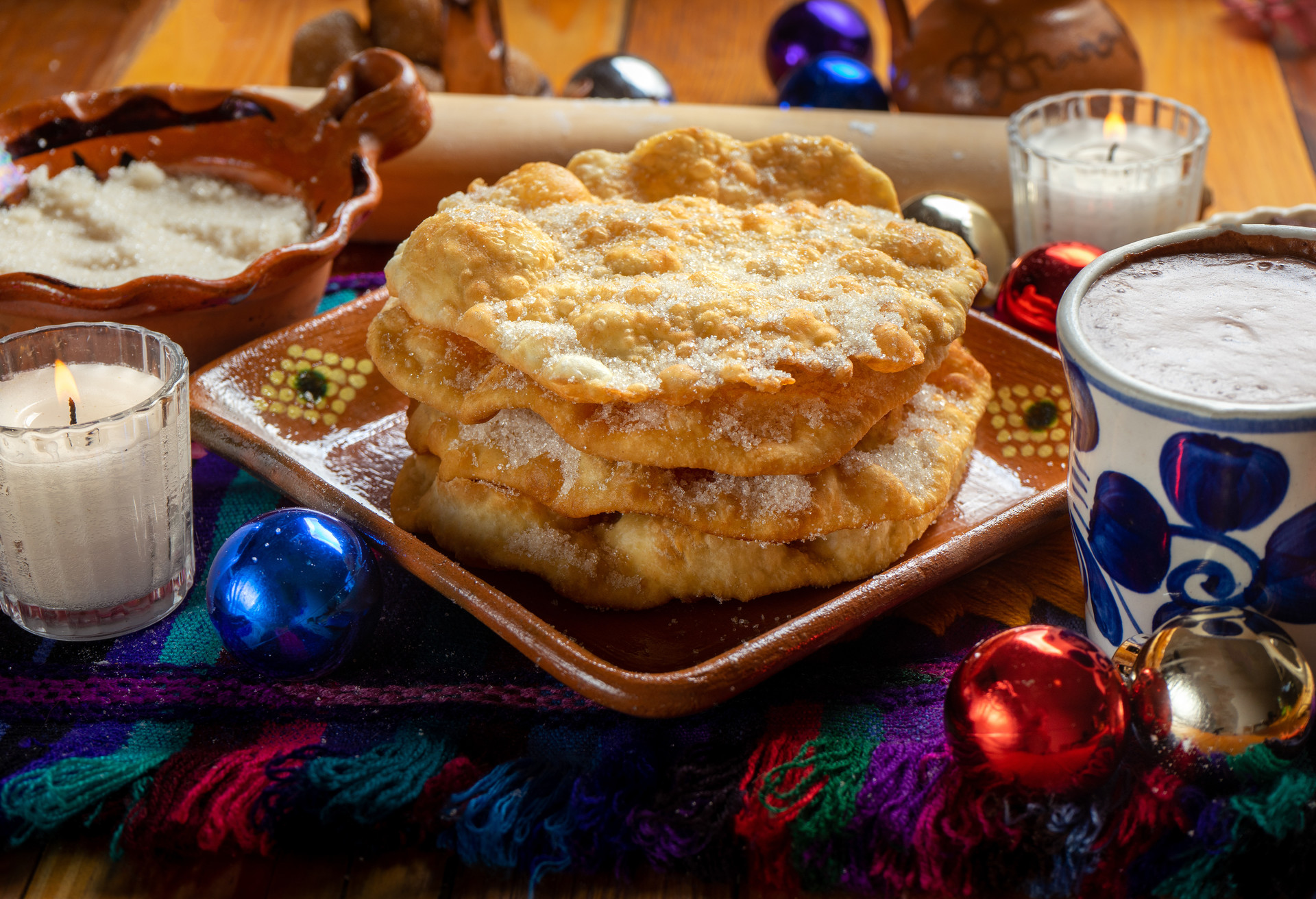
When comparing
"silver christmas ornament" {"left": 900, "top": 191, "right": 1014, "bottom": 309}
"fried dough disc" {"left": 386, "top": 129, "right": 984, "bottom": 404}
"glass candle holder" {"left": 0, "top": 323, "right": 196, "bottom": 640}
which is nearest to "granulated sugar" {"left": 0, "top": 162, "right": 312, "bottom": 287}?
"glass candle holder" {"left": 0, "top": 323, "right": 196, "bottom": 640}

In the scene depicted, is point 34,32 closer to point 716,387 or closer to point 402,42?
point 402,42

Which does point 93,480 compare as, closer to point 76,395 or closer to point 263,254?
point 76,395

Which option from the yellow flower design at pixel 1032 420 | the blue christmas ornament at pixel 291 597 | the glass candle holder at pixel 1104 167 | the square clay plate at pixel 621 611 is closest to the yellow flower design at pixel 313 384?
the square clay plate at pixel 621 611

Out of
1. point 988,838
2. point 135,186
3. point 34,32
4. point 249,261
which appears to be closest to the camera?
point 988,838

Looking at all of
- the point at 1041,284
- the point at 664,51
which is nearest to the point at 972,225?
the point at 1041,284

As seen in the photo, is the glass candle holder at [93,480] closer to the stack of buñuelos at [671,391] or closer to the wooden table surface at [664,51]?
the stack of buñuelos at [671,391]

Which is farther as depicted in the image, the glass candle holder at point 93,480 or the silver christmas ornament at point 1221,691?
the glass candle holder at point 93,480

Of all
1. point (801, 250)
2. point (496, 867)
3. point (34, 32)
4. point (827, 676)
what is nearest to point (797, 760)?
point (827, 676)
